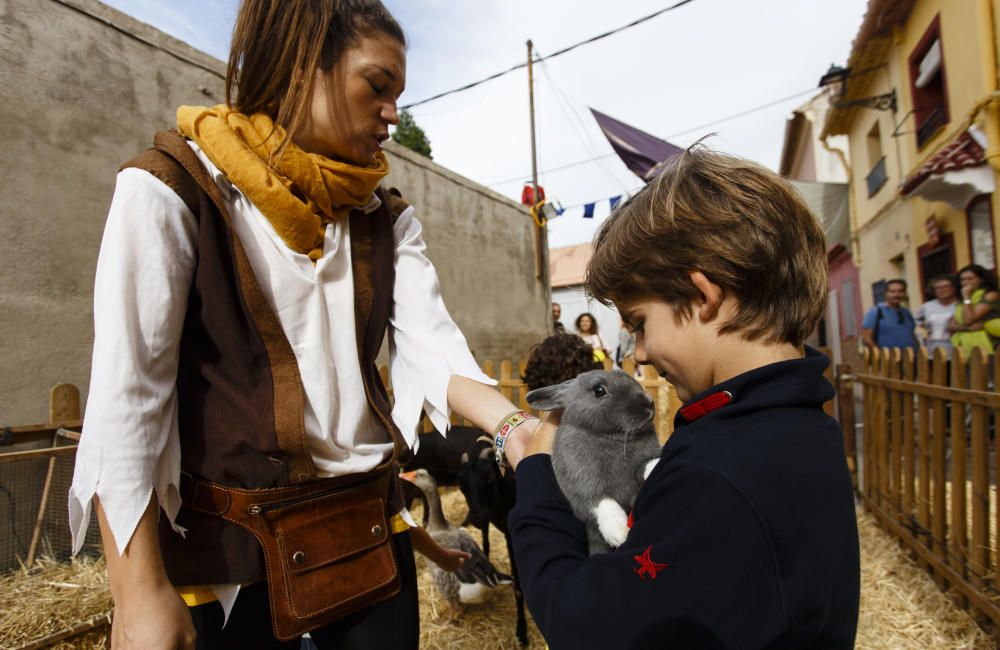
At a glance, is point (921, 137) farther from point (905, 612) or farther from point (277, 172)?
point (277, 172)

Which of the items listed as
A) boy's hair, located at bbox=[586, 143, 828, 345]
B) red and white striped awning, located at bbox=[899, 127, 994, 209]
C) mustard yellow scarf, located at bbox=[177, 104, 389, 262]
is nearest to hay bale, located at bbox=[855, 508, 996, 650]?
boy's hair, located at bbox=[586, 143, 828, 345]

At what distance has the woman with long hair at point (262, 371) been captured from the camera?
37.7 inches

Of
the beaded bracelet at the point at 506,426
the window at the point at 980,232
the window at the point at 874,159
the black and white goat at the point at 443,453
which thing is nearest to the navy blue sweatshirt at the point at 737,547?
the beaded bracelet at the point at 506,426

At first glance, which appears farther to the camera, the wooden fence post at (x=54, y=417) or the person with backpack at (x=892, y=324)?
the person with backpack at (x=892, y=324)

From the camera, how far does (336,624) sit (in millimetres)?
1294

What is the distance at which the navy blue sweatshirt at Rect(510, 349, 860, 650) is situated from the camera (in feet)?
2.47

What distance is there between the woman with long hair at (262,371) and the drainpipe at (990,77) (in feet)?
28.7

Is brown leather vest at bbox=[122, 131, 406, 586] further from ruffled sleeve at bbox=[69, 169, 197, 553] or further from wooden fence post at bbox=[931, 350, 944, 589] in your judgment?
wooden fence post at bbox=[931, 350, 944, 589]

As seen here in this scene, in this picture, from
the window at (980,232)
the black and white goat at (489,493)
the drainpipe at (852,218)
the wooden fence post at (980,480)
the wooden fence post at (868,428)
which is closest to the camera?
the wooden fence post at (980,480)

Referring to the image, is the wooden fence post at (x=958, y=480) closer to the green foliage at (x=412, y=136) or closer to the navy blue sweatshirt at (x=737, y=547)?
the navy blue sweatshirt at (x=737, y=547)

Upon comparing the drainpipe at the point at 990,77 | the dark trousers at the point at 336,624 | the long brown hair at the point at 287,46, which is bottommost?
the dark trousers at the point at 336,624

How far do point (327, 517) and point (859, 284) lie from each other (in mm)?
17239

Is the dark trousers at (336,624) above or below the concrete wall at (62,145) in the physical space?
below

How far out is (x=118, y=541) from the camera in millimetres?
922
